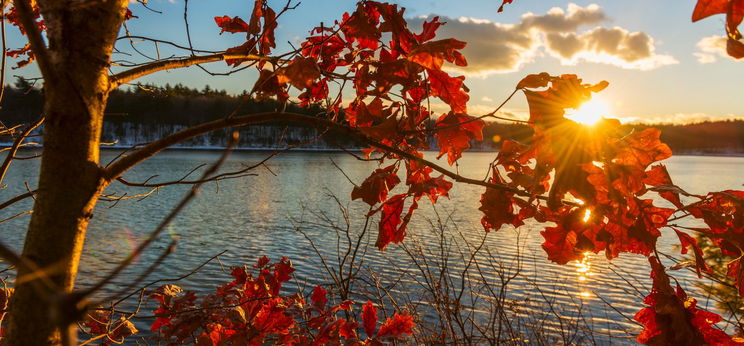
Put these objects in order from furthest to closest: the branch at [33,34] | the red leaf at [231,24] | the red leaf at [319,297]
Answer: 1. the red leaf at [319,297]
2. the red leaf at [231,24]
3. the branch at [33,34]

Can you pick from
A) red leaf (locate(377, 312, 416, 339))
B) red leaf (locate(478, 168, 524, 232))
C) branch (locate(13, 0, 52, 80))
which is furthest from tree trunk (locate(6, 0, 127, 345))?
red leaf (locate(377, 312, 416, 339))

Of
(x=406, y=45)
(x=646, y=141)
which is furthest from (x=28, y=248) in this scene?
(x=646, y=141)

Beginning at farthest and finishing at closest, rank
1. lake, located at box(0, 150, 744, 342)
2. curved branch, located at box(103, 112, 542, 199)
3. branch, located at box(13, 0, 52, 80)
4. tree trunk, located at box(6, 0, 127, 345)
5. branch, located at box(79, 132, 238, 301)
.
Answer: lake, located at box(0, 150, 744, 342) < curved branch, located at box(103, 112, 542, 199) < tree trunk, located at box(6, 0, 127, 345) < branch, located at box(13, 0, 52, 80) < branch, located at box(79, 132, 238, 301)

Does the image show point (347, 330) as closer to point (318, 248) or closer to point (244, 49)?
point (244, 49)

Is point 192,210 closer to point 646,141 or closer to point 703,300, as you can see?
point 703,300

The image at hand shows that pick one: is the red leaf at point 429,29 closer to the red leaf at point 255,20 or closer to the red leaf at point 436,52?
the red leaf at point 436,52

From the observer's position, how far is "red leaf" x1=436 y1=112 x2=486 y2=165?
4.36ft

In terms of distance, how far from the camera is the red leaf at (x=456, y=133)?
1.33 metres

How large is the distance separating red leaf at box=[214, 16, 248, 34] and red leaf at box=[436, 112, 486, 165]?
760mm

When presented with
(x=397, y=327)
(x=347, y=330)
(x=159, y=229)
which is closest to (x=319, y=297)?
(x=347, y=330)

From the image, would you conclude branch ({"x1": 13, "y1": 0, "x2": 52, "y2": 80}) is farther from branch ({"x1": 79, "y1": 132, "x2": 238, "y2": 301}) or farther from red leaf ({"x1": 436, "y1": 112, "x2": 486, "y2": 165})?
red leaf ({"x1": 436, "y1": 112, "x2": 486, "y2": 165})

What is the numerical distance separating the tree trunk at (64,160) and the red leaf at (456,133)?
88 cm

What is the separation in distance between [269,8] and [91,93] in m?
0.74

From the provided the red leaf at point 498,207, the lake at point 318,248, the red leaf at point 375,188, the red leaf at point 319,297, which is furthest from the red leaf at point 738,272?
the lake at point 318,248
